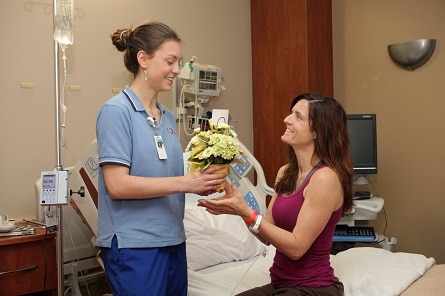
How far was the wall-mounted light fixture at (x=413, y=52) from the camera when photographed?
357cm

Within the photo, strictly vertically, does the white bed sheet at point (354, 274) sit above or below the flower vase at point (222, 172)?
below

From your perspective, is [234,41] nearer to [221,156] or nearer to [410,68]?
[410,68]

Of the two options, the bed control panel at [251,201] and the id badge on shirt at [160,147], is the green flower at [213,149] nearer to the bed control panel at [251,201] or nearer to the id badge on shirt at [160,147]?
the id badge on shirt at [160,147]

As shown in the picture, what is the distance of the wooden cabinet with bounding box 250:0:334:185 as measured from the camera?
3748 millimetres

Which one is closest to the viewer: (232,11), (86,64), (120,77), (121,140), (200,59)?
(121,140)

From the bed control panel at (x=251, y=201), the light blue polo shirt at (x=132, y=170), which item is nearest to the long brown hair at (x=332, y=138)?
the light blue polo shirt at (x=132, y=170)

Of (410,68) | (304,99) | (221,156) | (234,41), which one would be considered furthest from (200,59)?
(221,156)

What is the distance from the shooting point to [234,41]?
3.99m

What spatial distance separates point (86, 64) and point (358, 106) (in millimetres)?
2376

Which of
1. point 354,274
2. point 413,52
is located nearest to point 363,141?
point 413,52

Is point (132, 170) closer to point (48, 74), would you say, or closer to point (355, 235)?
point (48, 74)

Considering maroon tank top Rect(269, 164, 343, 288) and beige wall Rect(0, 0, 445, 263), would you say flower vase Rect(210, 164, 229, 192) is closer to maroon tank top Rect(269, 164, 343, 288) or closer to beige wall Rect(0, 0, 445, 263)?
maroon tank top Rect(269, 164, 343, 288)

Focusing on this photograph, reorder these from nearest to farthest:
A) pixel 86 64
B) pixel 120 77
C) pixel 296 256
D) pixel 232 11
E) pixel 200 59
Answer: pixel 296 256, pixel 86 64, pixel 120 77, pixel 200 59, pixel 232 11

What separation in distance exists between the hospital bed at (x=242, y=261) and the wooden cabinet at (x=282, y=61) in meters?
1.20
